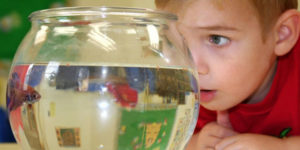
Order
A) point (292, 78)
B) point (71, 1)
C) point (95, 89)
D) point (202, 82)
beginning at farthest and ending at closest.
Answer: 1. point (71, 1)
2. point (292, 78)
3. point (202, 82)
4. point (95, 89)

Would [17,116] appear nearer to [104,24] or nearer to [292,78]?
[104,24]

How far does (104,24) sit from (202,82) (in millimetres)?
404


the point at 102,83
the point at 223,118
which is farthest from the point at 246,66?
the point at 102,83


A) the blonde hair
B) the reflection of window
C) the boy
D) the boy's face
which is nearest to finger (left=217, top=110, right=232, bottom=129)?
the boy

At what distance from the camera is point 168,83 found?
0.56 metres

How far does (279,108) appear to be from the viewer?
1099mm

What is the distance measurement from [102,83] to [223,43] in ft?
1.54

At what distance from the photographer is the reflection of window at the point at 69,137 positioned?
52cm

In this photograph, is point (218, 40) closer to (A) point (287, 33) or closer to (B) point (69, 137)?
(A) point (287, 33)

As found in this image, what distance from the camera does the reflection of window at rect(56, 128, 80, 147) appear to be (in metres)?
0.52

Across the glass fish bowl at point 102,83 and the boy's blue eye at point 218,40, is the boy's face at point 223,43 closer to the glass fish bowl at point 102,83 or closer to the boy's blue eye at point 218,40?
the boy's blue eye at point 218,40

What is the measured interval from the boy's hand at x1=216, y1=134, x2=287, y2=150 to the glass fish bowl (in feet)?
0.93

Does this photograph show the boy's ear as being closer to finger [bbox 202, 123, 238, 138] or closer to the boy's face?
the boy's face

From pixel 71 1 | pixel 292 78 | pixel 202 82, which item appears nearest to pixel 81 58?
pixel 202 82
